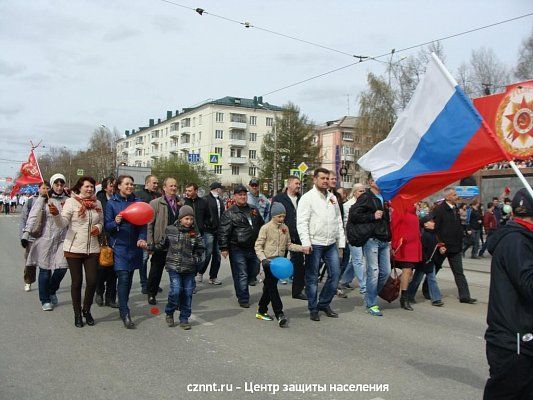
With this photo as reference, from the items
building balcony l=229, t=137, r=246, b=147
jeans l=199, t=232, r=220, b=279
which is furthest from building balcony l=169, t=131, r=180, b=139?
jeans l=199, t=232, r=220, b=279

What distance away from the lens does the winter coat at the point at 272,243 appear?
683 centimetres

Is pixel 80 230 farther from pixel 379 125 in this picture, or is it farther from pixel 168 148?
pixel 168 148

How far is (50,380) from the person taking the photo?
14.8ft

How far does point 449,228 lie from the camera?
865 cm

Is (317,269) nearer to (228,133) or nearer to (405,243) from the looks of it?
(405,243)

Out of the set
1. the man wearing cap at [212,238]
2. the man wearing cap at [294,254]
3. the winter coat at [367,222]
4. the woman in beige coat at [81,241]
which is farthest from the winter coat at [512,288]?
the man wearing cap at [212,238]

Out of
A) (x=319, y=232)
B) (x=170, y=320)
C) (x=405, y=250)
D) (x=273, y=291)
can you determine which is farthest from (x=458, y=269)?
(x=170, y=320)

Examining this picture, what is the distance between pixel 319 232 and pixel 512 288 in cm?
408

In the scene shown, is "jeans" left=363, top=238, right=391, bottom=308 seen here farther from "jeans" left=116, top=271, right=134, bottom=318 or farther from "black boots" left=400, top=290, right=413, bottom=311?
"jeans" left=116, top=271, right=134, bottom=318

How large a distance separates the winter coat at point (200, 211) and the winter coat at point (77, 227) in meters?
3.11

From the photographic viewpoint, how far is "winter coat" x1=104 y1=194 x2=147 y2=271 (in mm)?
6523

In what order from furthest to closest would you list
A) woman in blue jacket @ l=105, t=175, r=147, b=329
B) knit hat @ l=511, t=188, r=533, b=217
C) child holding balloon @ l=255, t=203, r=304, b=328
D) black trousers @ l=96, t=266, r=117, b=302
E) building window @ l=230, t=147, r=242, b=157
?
building window @ l=230, t=147, r=242, b=157 < black trousers @ l=96, t=266, r=117, b=302 < child holding balloon @ l=255, t=203, r=304, b=328 < woman in blue jacket @ l=105, t=175, r=147, b=329 < knit hat @ l=511, t=188, r=533, b=217

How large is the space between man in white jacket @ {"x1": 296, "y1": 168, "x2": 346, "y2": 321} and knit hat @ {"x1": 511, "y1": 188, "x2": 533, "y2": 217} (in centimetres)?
393

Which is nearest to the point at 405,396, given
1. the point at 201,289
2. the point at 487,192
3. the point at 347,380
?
the point at 347,380
